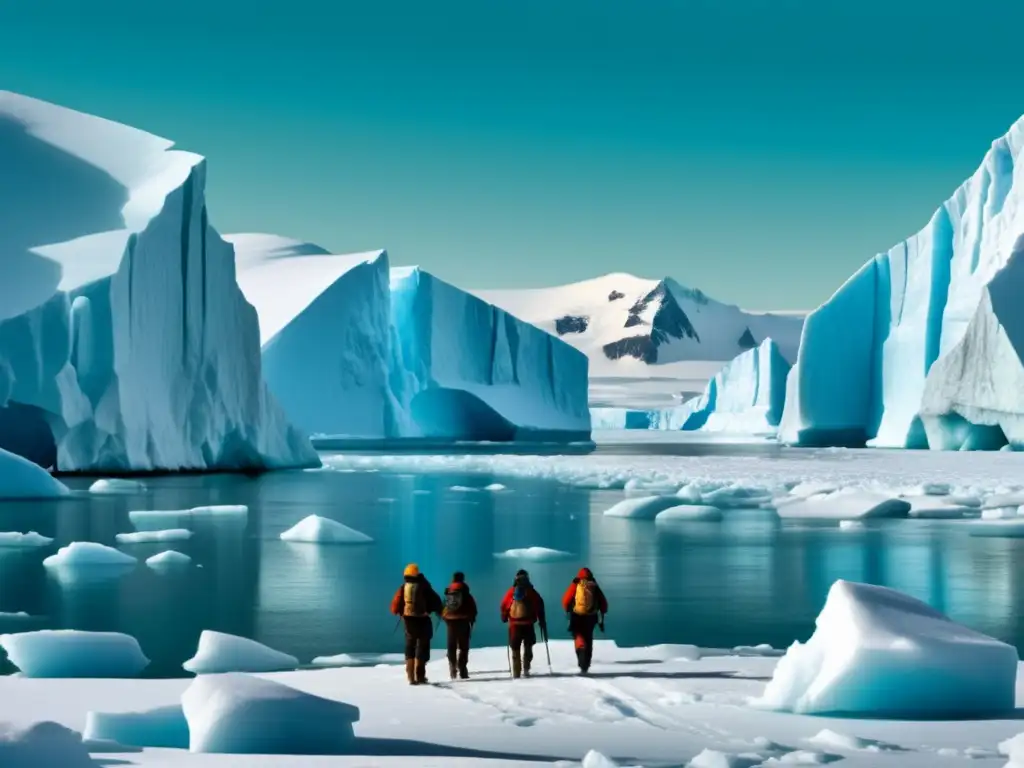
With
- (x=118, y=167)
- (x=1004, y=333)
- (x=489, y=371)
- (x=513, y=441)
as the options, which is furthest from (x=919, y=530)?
(x=513, y=441)

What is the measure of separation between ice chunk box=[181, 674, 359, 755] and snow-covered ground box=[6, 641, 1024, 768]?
10 centimetres

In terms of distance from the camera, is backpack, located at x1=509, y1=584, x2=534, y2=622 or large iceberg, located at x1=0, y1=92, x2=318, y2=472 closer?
backpack, located at x1=509, y1=584, x2=534, y2=622

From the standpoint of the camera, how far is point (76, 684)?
6.33 m

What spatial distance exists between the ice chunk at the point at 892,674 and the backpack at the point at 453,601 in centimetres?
157

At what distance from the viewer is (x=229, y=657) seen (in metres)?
6.89

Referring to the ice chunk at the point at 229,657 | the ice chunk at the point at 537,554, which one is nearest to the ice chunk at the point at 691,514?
the ice chunk at the point at 537,554

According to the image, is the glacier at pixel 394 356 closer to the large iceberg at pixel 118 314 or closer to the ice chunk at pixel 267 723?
the large iceberg at pixel 118 314

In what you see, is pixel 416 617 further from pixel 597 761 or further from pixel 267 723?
pixel 597 761

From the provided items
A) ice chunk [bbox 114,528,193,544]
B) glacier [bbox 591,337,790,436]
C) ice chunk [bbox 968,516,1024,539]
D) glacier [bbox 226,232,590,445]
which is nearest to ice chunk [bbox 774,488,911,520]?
ice chunk [bbox 968,516,1024,539]

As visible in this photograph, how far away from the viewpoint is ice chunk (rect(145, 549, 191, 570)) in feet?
38.2

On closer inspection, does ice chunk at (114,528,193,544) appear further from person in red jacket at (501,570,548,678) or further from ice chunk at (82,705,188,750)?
ice chunk at (82,705,188,750)

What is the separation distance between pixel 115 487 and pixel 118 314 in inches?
195

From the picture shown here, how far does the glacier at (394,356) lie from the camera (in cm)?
3925

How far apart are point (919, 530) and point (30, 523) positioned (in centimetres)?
1018
